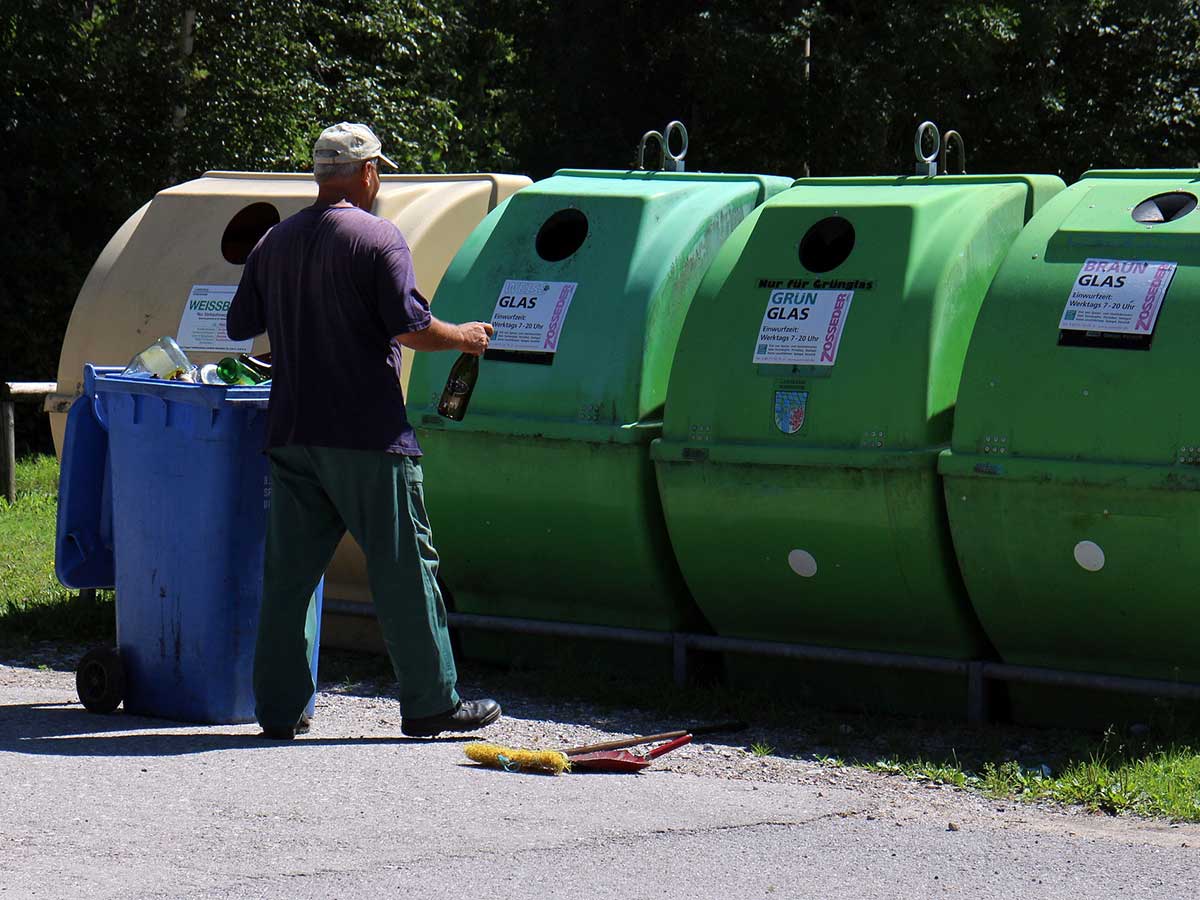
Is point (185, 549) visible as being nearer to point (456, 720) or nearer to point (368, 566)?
point (368, 566)

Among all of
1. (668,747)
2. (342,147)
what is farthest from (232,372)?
(668,747)

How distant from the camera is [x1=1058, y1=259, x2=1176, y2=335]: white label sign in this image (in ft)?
15.4

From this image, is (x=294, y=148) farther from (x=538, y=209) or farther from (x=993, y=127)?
(x=538, y=209)

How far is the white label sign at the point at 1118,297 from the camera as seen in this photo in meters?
4.70

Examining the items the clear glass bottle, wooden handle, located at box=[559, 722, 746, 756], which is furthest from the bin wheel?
wooden handle, located at box=[559, 722, 746, 756]

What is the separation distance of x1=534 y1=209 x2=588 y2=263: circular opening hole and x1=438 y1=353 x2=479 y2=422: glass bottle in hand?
0.42 meters

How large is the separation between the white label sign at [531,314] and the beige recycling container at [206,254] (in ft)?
2.19

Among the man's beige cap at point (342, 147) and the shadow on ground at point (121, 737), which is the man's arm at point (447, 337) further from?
the shadow on ground at point (121, 737)

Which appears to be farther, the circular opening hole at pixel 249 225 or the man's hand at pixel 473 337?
the circular opening hole at pixel 249 225

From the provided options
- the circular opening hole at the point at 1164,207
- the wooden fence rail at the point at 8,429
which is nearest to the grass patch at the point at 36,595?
the wooden fence rail at the point at 8,429

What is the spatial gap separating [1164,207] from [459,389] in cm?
216

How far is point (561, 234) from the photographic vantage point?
5.89m

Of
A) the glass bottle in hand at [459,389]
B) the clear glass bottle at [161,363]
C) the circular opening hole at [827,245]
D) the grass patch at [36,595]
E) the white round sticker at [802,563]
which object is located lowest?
the grass patch at [36,595]

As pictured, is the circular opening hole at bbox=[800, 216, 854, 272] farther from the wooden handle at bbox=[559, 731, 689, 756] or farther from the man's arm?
the wooden handle at bbox=[559, 731, 689, 756]
